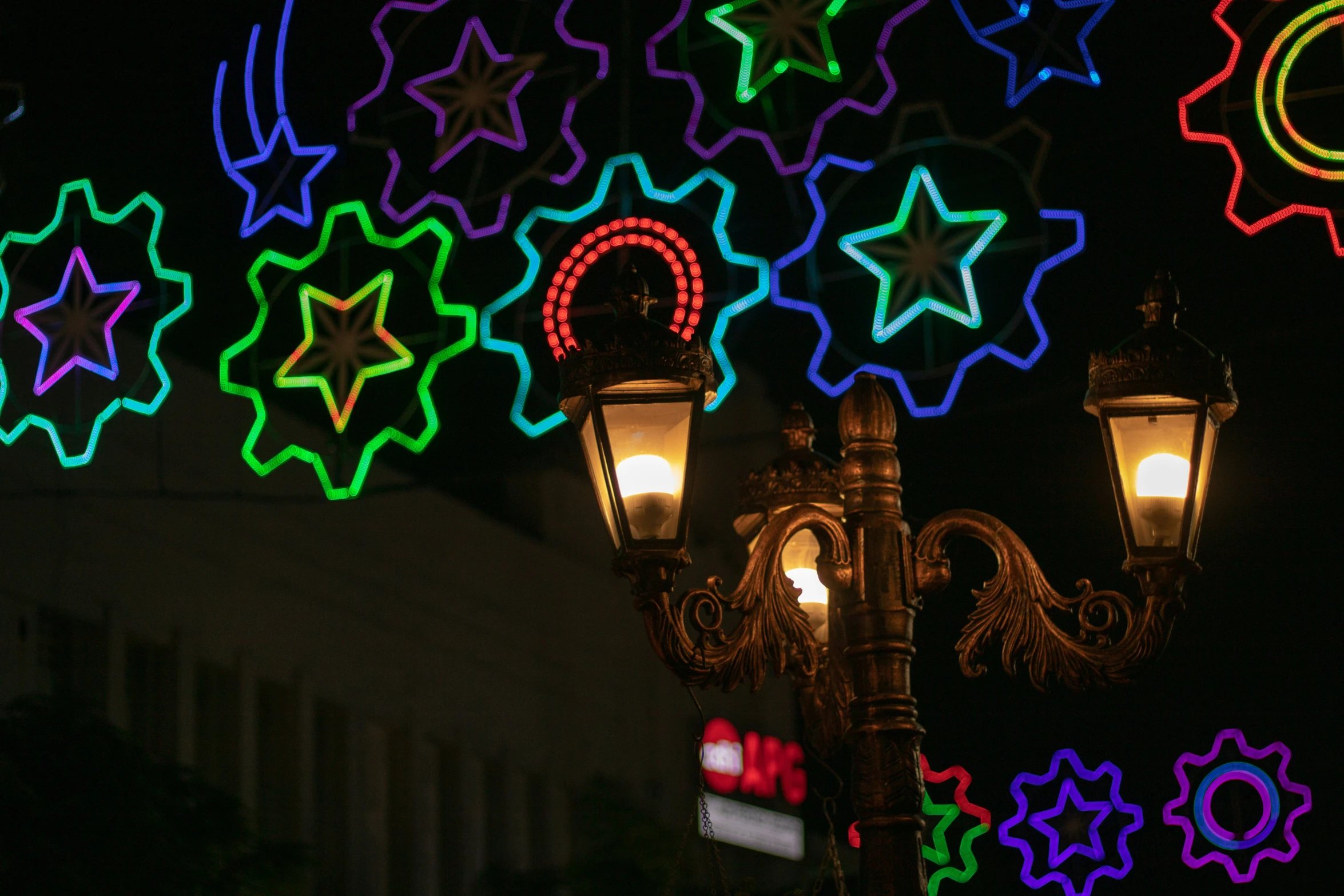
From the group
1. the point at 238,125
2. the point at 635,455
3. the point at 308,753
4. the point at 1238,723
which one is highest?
the point at 238,125

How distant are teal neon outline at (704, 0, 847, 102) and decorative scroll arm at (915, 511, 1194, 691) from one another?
2.87 m

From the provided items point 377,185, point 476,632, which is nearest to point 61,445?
point 377,185

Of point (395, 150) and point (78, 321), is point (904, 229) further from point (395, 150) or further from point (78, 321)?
point (78, 321)

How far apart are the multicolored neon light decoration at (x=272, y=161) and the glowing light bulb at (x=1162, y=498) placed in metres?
4.70

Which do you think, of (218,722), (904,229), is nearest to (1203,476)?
(904,229)

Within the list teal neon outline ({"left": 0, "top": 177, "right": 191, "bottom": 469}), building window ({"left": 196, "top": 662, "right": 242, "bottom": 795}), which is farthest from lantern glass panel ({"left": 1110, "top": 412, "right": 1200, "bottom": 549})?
building window ({"left": 196, "top": 662, "right": 242, "bottom": 795})

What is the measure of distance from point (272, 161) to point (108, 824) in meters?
4.30

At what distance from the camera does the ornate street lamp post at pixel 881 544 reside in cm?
601

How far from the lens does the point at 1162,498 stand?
618cm

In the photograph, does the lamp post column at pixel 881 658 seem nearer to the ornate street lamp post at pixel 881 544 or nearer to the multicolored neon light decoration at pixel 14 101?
the ornate street lamp post at pixel 881 544

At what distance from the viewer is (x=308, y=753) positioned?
71.9ft

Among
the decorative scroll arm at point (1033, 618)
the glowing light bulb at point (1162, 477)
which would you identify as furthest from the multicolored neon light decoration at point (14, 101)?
the glowing light bulb at point (1162, 477)

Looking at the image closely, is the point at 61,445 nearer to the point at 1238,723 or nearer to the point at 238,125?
the point at 238,125

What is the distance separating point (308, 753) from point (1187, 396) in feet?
55.7
